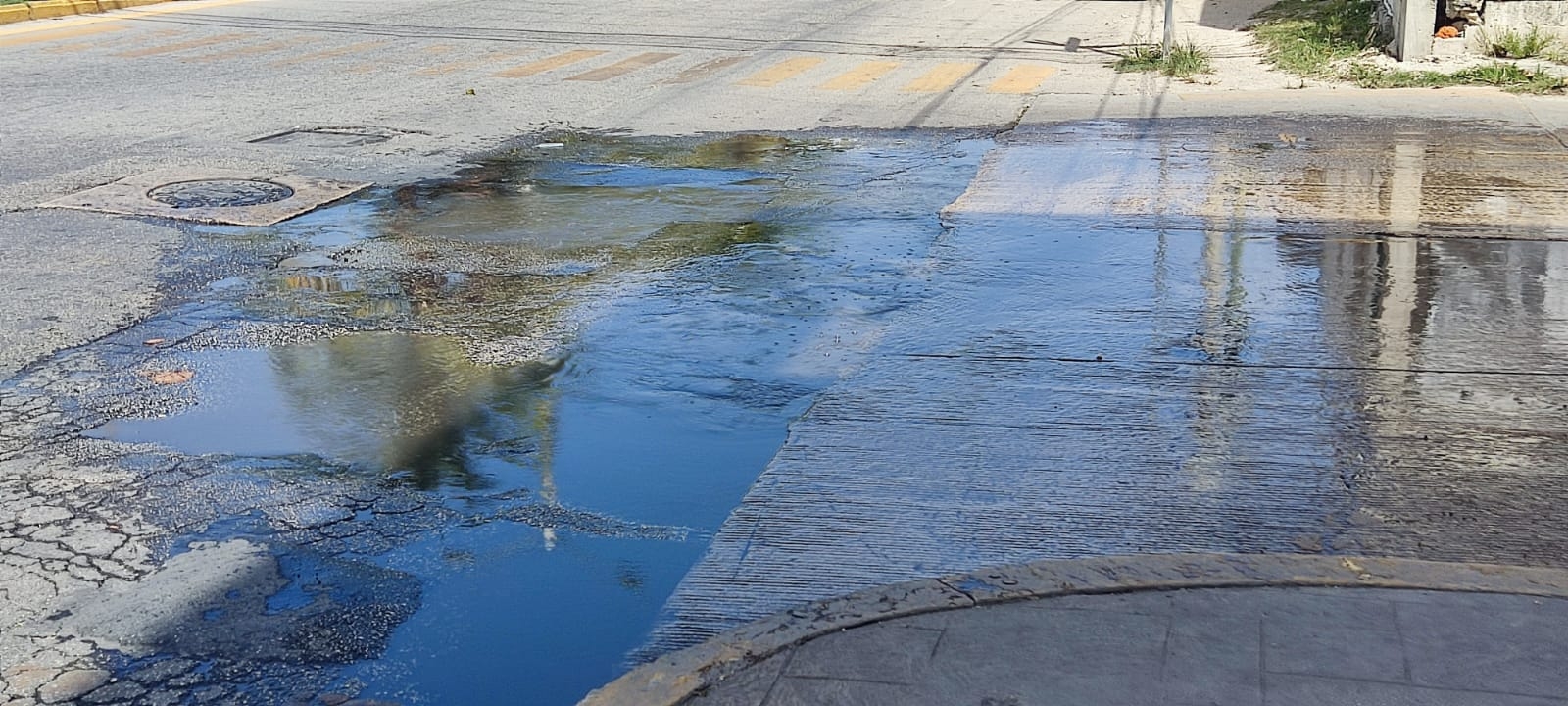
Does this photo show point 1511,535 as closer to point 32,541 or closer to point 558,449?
point 558,449

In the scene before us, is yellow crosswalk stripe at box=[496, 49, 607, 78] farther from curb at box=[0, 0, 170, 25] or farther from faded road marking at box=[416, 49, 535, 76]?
curb at box=[0, 0, 170, 25]

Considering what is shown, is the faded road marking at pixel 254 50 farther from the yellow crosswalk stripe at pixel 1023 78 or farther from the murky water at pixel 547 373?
the yellow crosswalk stripe at pixel 1023 78

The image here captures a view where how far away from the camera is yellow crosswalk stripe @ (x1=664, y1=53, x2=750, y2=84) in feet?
55.0

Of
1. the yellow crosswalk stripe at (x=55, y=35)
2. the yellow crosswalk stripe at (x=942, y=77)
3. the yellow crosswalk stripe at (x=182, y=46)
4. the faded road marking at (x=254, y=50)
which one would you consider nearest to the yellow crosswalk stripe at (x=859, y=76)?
the yellow crosswalk stripe at (x=942, y=77)

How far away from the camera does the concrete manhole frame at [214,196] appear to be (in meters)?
9.84

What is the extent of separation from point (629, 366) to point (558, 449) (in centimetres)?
100

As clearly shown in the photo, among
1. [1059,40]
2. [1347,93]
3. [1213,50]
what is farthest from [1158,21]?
[1347,93]

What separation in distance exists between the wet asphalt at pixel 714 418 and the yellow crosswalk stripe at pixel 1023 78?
6.35 m

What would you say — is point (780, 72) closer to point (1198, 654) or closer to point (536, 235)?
point (536, 235)

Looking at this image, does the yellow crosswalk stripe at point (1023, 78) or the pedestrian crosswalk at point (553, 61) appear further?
the pedestrian crosswalk at point (553, 61)

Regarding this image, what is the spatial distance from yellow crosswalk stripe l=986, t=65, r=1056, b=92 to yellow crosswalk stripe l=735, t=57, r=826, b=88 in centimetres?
240

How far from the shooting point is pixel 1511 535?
4668mm

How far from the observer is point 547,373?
6.55 m

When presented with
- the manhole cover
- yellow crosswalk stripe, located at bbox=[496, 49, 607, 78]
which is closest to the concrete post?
yellow crosswalk stripe, located at bbox=[496, 49, 607, 78]
